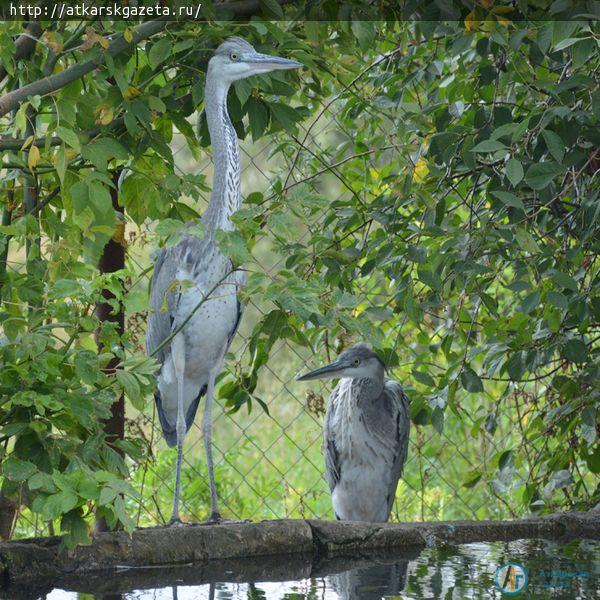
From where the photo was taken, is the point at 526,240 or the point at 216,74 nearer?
the point at 526,240

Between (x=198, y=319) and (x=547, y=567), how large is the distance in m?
1.25

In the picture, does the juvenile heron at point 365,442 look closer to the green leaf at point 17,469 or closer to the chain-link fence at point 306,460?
the chain-link fence at point 306,460

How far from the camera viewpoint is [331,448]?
13.7 feet

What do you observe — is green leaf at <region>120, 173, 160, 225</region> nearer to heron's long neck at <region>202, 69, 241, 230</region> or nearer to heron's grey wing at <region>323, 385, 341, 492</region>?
heron's long neck at <region>202, 69, 241, 230</region>

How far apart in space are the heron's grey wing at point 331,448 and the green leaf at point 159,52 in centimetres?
171

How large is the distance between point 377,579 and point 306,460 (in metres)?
2.73

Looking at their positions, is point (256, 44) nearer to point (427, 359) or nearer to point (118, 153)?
point (118, 153)

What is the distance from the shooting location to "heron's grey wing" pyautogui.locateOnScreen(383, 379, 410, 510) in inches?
162

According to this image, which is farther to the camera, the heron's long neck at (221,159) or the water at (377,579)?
the heron's long neck at (221,159)

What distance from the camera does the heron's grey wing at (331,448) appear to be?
4160mm

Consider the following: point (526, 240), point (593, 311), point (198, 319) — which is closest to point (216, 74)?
point (198, 319)

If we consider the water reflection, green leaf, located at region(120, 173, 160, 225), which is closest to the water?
the water reflection

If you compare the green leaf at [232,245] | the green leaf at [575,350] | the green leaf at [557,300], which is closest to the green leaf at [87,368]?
the green leaf at [232,245]

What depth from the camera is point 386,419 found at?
4113 millimetres
